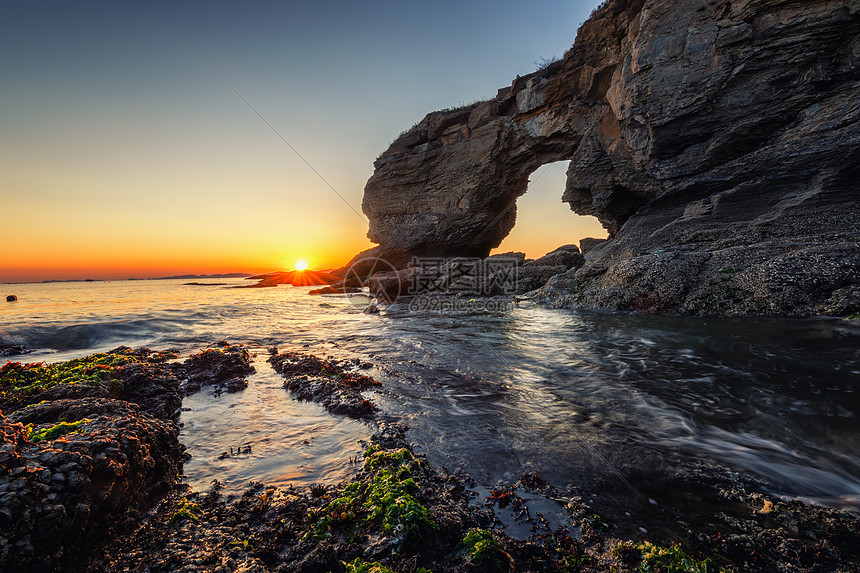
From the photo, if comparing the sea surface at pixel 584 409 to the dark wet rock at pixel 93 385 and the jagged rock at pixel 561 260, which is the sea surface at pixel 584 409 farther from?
the jagged rock at pixel 561 260

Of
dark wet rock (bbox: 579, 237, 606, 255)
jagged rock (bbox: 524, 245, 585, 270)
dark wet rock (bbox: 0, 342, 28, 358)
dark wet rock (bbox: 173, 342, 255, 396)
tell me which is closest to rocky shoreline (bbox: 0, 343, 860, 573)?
dark wet rock (bbox: 173, 342, 255, 396)

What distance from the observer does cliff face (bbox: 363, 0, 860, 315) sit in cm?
955

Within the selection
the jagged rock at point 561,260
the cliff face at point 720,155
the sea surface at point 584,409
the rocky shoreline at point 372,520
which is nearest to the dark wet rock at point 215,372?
the sea surface at point 584,409

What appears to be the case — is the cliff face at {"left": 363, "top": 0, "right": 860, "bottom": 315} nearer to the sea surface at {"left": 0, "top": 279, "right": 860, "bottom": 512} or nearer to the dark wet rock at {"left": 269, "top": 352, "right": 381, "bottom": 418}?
the sea surface at {"left": 0, "top": 279, "right": 860, "bottom": 512}

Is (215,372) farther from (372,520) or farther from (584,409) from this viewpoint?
(584,409)

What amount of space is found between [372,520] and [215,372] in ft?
16.6

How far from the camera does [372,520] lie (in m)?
2.19

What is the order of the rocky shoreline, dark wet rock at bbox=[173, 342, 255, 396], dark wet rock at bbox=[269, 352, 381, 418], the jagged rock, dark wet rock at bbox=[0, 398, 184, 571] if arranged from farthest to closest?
the jagged rock, dark wet rock at bbox=[173, 342, 255, 396], dark wet rock at bbox=[269, 352, 381, 418], the rocky shoreline, dark wet rock at bbox=[0, 398, 184, 571]

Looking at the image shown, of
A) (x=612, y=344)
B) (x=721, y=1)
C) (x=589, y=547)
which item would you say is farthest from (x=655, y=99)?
(x=589, y=547)

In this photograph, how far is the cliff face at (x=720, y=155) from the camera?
9547 mm

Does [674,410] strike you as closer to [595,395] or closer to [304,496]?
[595,395]

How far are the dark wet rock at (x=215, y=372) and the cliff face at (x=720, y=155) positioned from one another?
12104mm

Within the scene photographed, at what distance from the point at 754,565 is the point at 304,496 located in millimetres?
3016

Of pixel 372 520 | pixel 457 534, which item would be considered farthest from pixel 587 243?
pixel 372 520
